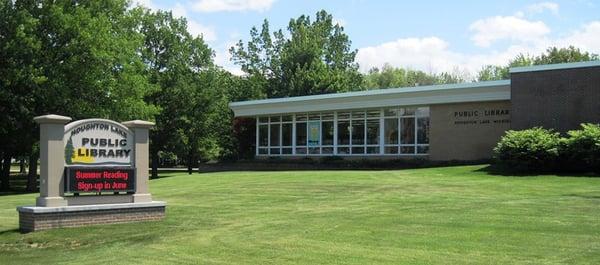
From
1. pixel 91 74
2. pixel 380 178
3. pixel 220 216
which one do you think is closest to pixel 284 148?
pixel 91 74

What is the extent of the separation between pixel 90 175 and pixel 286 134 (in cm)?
2726

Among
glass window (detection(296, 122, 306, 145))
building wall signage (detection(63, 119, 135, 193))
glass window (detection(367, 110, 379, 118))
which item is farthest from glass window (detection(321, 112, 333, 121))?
building wall signage (detection(63, 119, 135, 193))

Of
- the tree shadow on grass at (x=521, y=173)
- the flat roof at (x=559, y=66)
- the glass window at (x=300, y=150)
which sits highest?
the flat roof at (x=559, y=66)

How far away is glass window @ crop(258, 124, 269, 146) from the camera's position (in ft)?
136

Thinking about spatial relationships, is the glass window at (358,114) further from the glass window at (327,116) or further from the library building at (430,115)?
the glass window at (327,116)

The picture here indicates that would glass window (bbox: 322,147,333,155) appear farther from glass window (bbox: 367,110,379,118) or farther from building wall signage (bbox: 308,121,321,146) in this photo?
glass window (bbox: 367,110,379,118)

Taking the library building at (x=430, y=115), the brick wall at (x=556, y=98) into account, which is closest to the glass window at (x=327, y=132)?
the library building at (x=430, y=115)

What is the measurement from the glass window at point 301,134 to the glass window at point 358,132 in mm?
3676

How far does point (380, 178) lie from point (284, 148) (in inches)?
694

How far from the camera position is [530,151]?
23109mm

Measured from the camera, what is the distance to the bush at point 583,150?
2212 centimetres

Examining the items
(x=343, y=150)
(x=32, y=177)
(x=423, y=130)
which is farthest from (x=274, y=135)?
(x=32, y=177)

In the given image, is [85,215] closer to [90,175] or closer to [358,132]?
[90,175]

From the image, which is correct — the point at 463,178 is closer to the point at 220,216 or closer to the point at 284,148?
the point at 220,216
